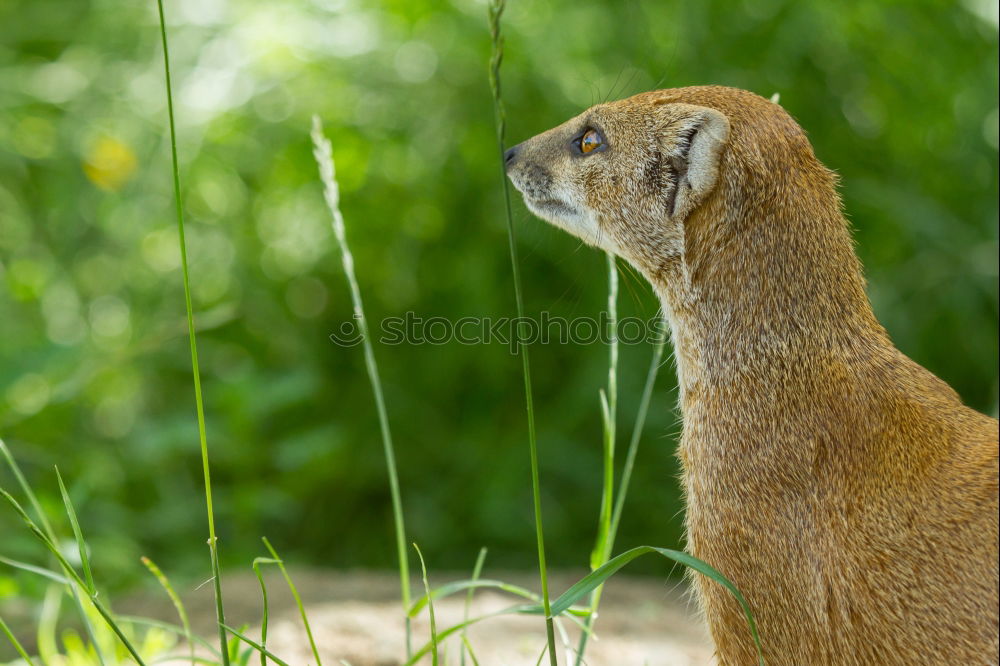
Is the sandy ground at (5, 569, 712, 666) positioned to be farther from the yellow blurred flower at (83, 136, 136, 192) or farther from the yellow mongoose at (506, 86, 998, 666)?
the yellow blurred flower at (83, 136, 136, 192)

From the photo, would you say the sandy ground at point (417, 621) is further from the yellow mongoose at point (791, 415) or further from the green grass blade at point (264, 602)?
the yellow mongoose at point (791, 415)

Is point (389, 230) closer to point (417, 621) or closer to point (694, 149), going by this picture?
point (417, 621)

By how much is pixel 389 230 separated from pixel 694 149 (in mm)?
2296

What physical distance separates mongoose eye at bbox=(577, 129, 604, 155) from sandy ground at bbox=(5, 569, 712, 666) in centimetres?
99

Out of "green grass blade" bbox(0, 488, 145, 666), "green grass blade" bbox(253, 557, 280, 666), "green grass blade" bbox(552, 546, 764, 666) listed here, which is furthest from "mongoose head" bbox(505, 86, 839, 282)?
"green grass blade" bbox(0, 488, 145, 666)

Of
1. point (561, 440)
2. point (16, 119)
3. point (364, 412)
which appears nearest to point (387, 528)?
point (364, 412)

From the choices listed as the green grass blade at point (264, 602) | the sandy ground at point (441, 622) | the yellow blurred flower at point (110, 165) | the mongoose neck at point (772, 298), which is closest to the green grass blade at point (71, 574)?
the green grass blade at point (264, 602)

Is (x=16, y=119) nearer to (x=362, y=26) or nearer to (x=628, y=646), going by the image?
(x=362, y=26)

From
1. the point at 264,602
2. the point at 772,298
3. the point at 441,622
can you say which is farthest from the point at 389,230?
the point at 264,602

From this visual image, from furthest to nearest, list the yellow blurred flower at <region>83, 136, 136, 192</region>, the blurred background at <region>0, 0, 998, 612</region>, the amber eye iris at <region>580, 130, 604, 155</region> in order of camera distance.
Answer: the yellow blurred flower at <region>83, 136, 136, 192</region>
the blurred background at <region>0, 0, 998, 612</region>
the amber eye iris at <region>580, 130, 604, 155</region>

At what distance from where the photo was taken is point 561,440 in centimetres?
351

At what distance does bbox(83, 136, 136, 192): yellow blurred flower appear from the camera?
12.5 feet

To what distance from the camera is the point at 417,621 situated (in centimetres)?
235

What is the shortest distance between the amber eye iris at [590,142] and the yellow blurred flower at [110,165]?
2452mm
